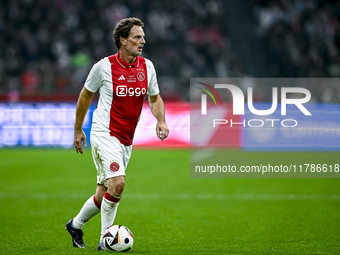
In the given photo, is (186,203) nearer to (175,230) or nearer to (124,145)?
(175,230)

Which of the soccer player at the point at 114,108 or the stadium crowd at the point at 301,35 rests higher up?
the stadium crowd at the point at 301,35

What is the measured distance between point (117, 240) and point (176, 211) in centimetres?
278

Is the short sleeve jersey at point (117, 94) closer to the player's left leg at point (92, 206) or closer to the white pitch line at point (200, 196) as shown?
the player's left leg at point (92, 206)

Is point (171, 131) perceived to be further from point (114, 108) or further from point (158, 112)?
point (114, 108)

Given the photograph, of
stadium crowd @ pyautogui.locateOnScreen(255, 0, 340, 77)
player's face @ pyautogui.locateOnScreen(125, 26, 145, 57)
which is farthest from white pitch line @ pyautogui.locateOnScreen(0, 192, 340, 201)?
stadium crowd @ pyautogui.locateOnScreen(255, 0, 340, 77)

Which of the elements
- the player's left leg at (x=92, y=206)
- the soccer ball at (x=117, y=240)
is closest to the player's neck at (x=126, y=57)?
the player's left leg at (x=92, y=206)

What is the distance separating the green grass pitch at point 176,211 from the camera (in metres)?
4.95

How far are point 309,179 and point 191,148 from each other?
4887mm

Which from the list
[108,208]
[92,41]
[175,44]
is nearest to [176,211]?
[108,208]

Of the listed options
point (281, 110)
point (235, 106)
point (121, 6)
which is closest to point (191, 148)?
point (235, 106)

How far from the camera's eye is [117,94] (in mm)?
4555

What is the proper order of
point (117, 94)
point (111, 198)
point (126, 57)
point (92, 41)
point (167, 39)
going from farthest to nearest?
point (167, 39) < point (92, 41) < point (126, 57) < point (117, 94) < point (111, 198)

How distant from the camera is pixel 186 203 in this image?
7.62 m

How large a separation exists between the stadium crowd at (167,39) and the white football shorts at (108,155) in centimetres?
1184
